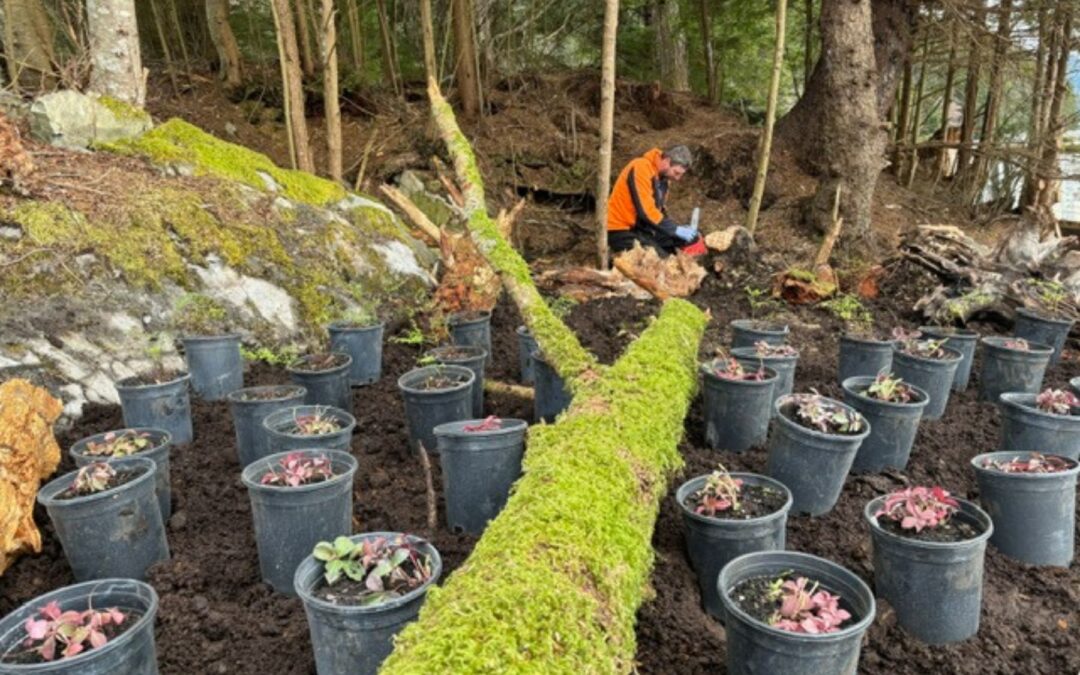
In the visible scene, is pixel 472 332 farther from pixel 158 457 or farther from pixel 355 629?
pixel 355 629

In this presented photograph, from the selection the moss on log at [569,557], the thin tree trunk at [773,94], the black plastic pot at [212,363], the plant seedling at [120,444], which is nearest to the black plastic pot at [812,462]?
the moss on log at [569,557]

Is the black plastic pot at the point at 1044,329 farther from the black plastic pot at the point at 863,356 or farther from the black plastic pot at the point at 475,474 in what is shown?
the black plastic pot at the point at 475,474

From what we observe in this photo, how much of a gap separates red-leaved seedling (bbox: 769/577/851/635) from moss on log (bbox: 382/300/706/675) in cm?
44

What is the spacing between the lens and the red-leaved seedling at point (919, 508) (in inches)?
97.0

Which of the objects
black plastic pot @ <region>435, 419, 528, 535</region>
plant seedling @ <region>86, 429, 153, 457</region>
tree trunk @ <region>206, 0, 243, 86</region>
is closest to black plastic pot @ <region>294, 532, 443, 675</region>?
black plastic pot @ <region>435, 419, 528, 535</region>

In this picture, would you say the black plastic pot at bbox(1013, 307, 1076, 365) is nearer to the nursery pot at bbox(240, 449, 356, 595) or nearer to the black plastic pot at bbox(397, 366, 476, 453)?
the black plastic pot at bbox(397, 366, 476, 453)

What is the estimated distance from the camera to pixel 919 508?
2.51 meters

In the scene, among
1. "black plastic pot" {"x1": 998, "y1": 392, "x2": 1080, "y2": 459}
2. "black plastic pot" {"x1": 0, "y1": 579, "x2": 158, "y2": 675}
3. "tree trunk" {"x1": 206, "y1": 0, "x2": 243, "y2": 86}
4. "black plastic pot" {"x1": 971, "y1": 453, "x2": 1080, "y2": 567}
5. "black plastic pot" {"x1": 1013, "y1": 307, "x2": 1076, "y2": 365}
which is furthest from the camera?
"tree trunk" {"x1": 206, "y1": 0, "x2": 243, "y2": 86}

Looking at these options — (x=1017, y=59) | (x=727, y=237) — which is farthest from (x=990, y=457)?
(x=1017, y=59)

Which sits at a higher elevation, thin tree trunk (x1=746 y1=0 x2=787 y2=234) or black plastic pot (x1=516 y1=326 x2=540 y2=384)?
thin tree trunk (x1=746 y1=0 x2=787 y2=234)

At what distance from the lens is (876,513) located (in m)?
2.60

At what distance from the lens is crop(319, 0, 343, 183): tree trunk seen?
19.2 feet

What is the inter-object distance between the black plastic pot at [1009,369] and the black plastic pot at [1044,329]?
2.48 ft

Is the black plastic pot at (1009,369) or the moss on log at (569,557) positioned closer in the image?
the moss on log at (569,557)
